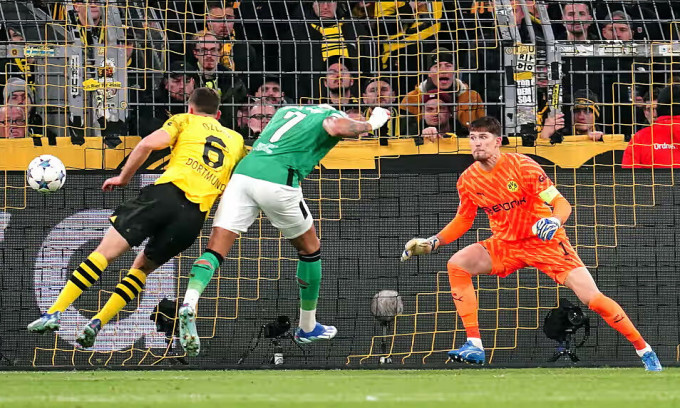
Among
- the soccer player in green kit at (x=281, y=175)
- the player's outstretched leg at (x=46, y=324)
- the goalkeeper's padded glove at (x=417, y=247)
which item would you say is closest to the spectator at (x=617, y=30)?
the goalkeeper's padded glove at (x=417, y=247)

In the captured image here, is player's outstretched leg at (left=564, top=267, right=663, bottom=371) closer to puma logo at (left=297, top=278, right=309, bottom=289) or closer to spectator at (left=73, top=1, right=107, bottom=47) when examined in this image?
puma logo at (left=297, top=278, right=309, bottom=289)

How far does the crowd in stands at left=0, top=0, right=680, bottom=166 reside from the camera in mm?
10766

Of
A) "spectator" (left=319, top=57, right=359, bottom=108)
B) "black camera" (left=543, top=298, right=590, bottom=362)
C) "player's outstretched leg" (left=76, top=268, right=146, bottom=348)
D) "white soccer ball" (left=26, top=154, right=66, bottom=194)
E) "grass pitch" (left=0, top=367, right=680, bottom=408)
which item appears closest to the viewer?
"grass pitch" (left=0, top=367, right=680, bottom=408)

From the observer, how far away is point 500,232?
9609mm

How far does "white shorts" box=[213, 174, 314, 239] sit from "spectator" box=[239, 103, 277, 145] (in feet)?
7.27

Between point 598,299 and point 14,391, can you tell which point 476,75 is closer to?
point 598,299

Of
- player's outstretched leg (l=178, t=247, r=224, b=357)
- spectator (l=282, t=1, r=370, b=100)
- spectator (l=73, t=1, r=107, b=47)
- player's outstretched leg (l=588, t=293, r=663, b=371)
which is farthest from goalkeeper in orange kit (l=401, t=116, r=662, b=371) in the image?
spectator (l=73, t=1, r=107, b=47)

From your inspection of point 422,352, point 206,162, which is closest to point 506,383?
point 206,162

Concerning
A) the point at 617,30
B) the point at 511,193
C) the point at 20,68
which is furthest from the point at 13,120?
the point at 617,30

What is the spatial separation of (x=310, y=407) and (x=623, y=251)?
6.02 m

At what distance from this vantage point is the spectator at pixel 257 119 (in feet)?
35.6

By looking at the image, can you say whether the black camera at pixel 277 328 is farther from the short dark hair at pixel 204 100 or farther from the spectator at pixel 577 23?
the spectator at pixel 577 23

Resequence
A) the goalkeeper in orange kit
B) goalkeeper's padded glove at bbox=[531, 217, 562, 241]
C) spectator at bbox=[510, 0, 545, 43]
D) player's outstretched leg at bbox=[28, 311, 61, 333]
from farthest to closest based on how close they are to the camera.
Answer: spectator at bbox=[510, 0, 545, 43] → the goalkeeper in orange kit → goalkeeper's padded glove at bbox=[531, 217, 562, 241] → player's outstretched leg at bbox=[28, 311, 61, 333]

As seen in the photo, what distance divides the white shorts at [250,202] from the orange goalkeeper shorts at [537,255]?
1.85m
